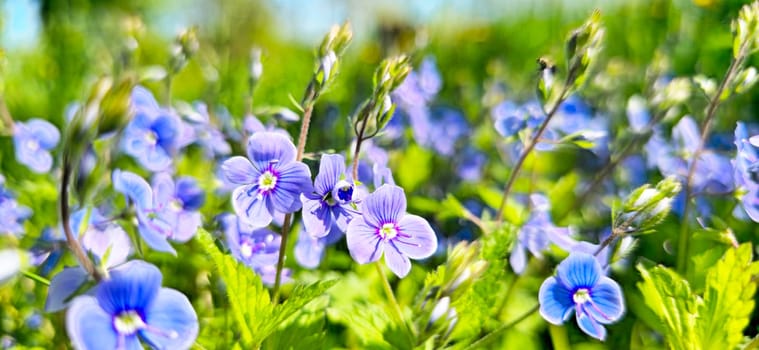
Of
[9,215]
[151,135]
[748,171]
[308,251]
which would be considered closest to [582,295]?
[748,171]

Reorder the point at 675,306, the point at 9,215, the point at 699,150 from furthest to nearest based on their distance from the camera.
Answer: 1. the point at 699,150
2. the point at 9,215
3. the point at 675,306

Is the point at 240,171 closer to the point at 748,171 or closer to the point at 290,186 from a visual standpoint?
the point at 290,186

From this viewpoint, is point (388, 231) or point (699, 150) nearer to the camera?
point (388, 231)

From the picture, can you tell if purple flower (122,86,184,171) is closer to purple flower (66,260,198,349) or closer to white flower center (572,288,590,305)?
purple flower (66,260,198,349)

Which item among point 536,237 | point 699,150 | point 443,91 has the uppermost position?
point 699,150

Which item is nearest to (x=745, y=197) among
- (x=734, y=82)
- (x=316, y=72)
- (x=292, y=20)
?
(x=734, y=82)

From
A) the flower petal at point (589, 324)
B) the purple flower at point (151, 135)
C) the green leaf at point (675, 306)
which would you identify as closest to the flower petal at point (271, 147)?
the purple flower at point (151, 135)

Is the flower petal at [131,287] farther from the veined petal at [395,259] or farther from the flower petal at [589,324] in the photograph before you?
the flower petal at [589,324]

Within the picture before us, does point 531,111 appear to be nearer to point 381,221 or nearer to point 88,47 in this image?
point 381,221
